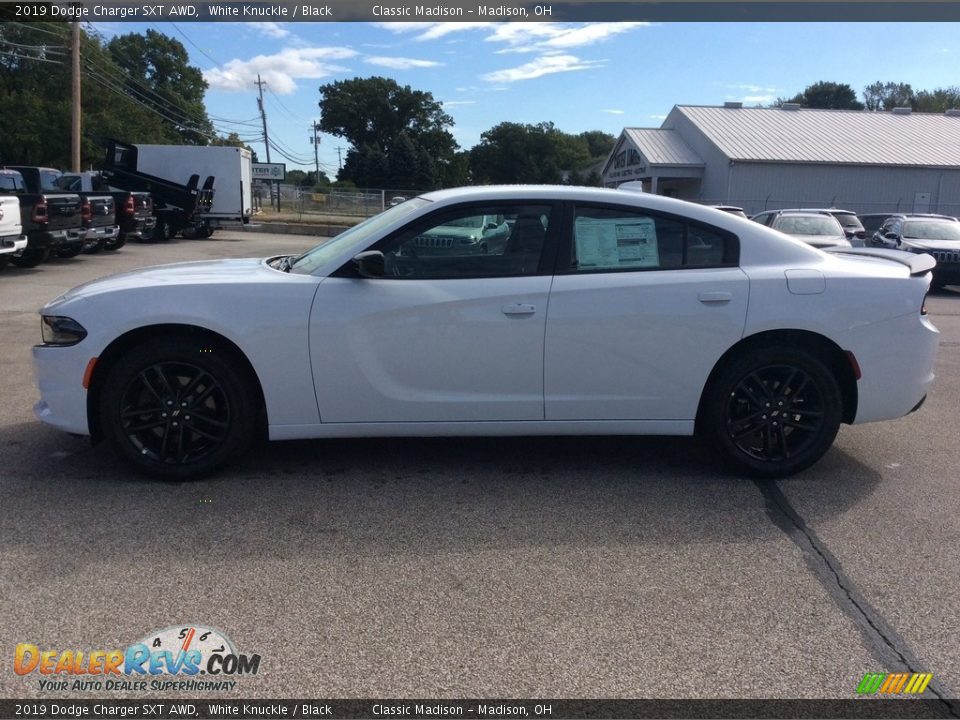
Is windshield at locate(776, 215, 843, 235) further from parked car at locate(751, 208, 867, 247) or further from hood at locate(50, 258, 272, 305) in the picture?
hood at locate(50, 258, 272, 305)

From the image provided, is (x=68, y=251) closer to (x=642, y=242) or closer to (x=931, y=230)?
(x=642, y=242)

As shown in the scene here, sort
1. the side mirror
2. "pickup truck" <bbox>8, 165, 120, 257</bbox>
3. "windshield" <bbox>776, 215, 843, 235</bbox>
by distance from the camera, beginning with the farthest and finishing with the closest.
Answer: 1. "windshield" <bbox>776, 215, 843, 235</bbox>
2. "pickup truck" <bbox>8, 165, 120, 257</bbox>
3. the side mirror

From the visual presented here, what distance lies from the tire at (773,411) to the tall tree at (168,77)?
80.8 m

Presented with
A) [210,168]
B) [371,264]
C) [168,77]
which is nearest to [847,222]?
[371,264]

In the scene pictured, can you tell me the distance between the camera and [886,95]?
3659 inches

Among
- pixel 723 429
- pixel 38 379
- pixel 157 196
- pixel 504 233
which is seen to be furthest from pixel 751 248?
pixel 157 196

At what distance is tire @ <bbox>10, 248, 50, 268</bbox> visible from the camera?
15.2m

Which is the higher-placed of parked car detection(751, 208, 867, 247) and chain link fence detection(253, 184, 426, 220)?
chain link fence detection(253, 184, 426, 220)

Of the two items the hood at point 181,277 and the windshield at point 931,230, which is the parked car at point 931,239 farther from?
the hood at point 181,277

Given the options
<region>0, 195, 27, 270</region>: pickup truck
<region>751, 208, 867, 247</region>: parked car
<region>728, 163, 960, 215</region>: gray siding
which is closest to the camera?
<region>0, 195, 27, 270</region>: pickup truck

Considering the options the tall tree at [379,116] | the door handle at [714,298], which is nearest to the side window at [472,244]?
the door handle at [714,298]

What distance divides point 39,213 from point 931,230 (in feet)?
55.7

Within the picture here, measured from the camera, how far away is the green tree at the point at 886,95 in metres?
87.8

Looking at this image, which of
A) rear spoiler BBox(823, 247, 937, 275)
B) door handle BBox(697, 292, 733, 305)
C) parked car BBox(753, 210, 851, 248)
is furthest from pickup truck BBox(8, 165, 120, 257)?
rear spoiler BBox(823, 247, 937, 275)
